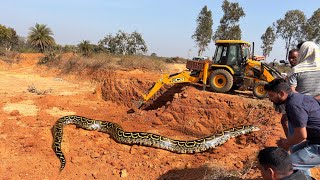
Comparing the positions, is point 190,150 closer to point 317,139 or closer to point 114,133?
point 114,133

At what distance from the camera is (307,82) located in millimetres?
4633

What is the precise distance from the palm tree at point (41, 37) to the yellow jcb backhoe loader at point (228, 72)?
29.3 meters

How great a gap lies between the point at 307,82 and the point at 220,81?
8.13 m

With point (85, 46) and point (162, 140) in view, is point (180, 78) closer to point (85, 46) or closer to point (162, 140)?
point (162, 140)

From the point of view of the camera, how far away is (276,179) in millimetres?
2979

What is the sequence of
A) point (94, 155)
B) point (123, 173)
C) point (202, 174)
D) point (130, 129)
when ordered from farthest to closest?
1. point (130, 129)
2. point (94, 155)
3. point (123, 173)
4. point (202, 174)

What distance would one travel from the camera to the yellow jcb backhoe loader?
12.3 m

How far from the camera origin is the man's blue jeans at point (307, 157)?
3916mm

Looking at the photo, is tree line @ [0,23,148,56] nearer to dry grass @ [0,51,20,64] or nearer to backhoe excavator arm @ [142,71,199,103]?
dry grass @ [0,51,20,64]

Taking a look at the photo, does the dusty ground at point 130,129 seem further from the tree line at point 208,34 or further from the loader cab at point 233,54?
the tree line at point 208,34

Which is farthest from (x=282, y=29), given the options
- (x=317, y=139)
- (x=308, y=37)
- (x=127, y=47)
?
(x=317, y=139)

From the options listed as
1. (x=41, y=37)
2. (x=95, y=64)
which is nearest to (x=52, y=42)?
(x=41, y=37)

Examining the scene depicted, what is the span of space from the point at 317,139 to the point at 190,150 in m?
4.50

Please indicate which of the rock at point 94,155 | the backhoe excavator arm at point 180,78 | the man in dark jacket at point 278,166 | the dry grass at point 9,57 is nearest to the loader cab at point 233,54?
the backhoe excavator arm at point 180,78
